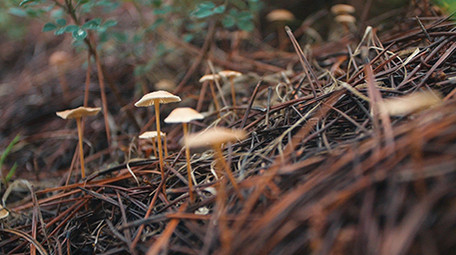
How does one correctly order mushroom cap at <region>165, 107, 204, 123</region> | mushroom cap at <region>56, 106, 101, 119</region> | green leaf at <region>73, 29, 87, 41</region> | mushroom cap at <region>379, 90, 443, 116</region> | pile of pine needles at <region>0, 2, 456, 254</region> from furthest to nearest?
green leaf at <region>73, 29, 87, 41</region>, mushroom cap at <region>56, 106, 101, 119</region>, mushroom cap at <region>165, 107, 204, 123</region>, mushroom cap at <region>379, 90, 443, 116</region>, pile of pine needles at <region>0, 2, 456, 254</region>

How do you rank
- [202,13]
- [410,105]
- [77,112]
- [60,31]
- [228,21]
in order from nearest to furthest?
[410,105]
[77,112]
[60,31]
[202,13]
[228,21]

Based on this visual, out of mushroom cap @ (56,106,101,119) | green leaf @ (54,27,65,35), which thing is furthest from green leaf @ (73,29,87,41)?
mushroom cap @ (56,106,101,119)

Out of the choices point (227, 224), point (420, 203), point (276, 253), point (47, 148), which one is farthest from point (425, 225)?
point (47, 148)

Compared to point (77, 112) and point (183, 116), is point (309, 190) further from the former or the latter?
point (77, 112)

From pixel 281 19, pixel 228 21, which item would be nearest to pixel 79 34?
pixel 228 21

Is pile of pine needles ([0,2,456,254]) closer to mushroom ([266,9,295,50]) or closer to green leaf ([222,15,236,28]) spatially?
green leaf ([222,15,236,28])

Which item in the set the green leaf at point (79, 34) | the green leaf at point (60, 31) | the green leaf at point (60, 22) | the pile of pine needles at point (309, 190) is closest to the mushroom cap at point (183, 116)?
the pile of pine needles at point (309, 190)

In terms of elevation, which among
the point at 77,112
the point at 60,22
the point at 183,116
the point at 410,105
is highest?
the point at 60,22

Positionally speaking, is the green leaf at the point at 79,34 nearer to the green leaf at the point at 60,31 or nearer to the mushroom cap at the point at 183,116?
the green leaf at the point at 60,31

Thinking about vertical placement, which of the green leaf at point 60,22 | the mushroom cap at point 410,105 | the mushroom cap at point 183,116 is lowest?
the mushroom cap at point 183,116
